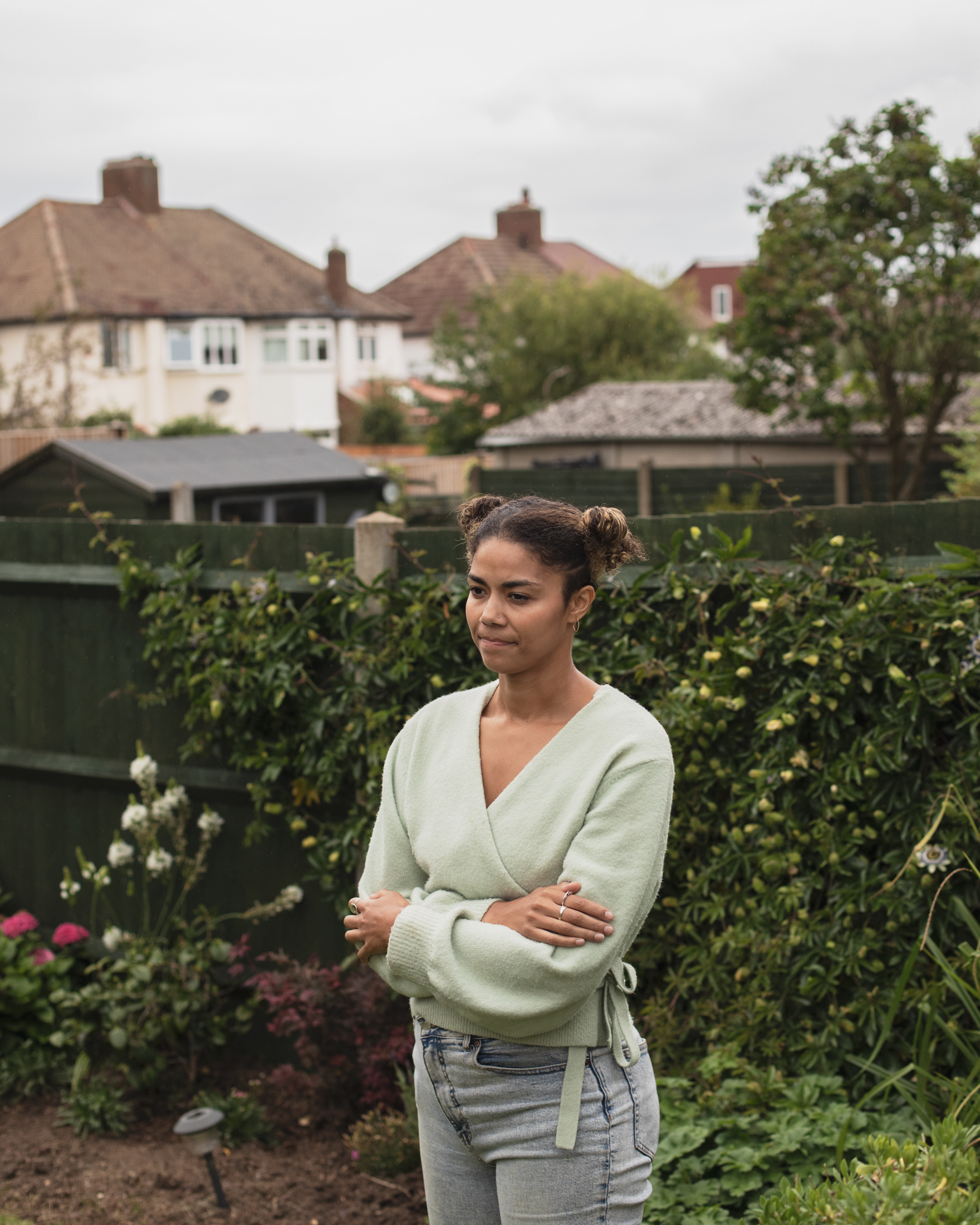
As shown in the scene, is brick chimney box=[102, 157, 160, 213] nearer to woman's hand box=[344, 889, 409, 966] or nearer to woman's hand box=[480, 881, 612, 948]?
woman's hand box=[344, 889, 409, 966]

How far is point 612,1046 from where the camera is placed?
79.1 inches

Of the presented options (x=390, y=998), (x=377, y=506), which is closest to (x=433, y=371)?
(x=377, y=506)

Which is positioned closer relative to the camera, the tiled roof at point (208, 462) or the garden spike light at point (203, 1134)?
the garden spike light at point (203, 1134)

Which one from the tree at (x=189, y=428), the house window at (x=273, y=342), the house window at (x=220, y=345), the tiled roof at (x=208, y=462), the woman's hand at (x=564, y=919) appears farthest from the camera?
the house window at (x=273, y=342)

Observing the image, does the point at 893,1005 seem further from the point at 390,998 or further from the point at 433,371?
the point at 433,371

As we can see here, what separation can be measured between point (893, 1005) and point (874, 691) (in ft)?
2.59

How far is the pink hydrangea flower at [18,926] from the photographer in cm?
455

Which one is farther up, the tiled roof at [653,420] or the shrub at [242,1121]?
the tiled roof at [653,420]

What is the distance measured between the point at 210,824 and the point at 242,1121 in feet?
3.21

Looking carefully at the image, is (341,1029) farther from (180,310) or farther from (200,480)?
(180,310)

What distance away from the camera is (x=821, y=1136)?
2.98 meters

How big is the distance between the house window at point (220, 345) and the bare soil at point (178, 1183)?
3825 cm

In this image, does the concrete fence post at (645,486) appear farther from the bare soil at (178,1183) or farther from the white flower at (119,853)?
the bare soil at (178,1183)

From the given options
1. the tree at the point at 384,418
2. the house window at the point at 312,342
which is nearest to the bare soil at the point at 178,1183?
the tree at the point at 384,418
